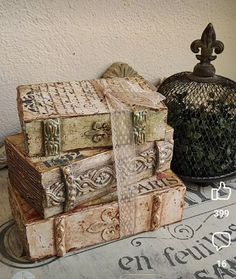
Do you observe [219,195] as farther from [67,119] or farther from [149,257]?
[67,119]

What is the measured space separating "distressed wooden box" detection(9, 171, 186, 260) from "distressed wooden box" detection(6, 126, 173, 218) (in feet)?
0.05

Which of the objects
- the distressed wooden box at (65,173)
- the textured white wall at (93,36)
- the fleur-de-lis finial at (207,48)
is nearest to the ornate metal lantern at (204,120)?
the fleur-de-lis finial at (207,48)

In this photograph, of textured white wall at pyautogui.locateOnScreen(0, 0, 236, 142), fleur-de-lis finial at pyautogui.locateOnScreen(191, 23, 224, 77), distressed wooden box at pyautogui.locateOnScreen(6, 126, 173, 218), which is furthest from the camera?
textured white wall at pyautogui.locateOnScreen(0, 0, 236, 142)

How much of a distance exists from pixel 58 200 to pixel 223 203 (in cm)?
32

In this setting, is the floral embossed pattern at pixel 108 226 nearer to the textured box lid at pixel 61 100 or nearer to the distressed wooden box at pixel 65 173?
the distressed wooden box at pixel 65 173

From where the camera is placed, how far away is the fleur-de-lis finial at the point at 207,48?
68cm

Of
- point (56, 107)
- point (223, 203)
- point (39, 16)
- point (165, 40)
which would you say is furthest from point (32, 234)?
point (165, 40)

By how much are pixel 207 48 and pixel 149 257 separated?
14.9 inches

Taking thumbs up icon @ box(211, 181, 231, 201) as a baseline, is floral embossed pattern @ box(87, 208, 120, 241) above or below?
above

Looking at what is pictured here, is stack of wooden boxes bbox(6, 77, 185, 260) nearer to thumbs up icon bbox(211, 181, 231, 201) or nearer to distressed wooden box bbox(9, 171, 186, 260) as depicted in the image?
distressed wooden box bbox(9, 171, 186, 260)

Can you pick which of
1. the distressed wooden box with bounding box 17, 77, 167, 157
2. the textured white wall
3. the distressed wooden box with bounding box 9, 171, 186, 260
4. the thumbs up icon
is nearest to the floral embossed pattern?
the distressed wooden box with bounding box 9, 171, 186, 260

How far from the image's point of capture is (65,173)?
1.70ft

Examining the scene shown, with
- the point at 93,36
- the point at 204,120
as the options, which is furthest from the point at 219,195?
the point at 93,36

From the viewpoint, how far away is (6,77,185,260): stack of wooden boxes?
52 centimetres
